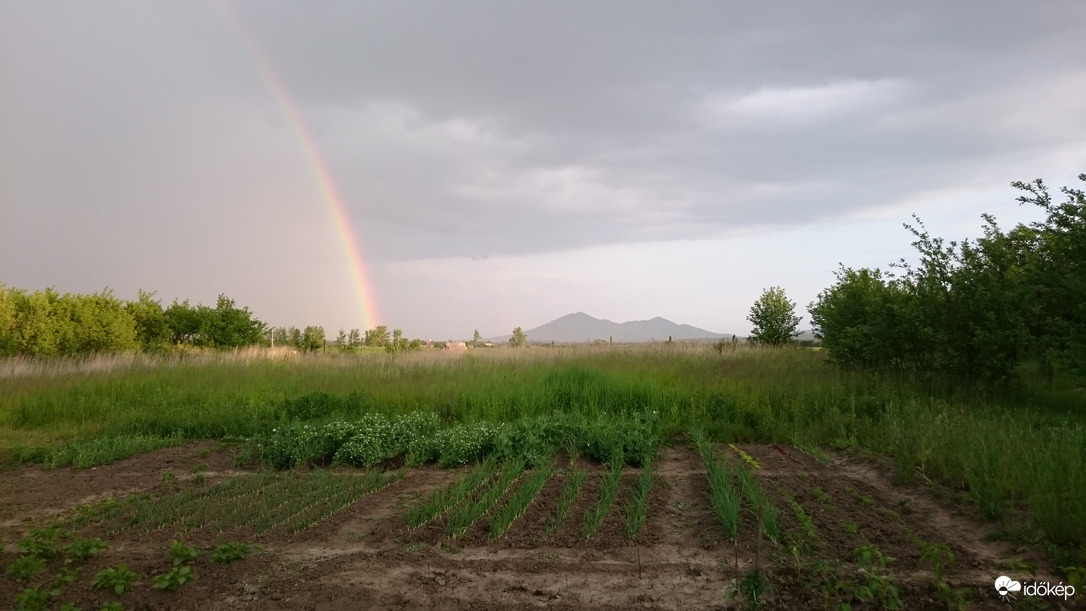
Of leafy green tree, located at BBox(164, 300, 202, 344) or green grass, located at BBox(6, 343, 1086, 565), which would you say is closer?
green grass, located at BBox(6, 343, 1086, 565)

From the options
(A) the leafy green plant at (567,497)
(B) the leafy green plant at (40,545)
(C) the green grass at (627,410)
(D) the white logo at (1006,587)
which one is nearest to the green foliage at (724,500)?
(A) the leafy green plant at (567,497)

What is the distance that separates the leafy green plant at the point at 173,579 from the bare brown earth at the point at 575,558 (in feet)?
0.17

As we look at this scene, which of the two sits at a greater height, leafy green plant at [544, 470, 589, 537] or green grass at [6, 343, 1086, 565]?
green grass at [6, 343, 1086, 565]

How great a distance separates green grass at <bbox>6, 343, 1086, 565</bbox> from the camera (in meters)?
6.45

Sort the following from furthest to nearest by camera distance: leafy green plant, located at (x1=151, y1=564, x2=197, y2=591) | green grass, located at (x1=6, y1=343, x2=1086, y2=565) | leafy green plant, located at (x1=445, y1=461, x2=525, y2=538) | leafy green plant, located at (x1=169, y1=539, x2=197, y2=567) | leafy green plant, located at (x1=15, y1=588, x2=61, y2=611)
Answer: green grass, located at (x1=6, y1=343, x2=1086, y2=565) → leafy green plant, located at (x1=445, y1=461, x2=525, y2=538) → leafy green plant, located at (x1=169, y1=539, x2=197, y2=567) → leafy green plant, located at (x1=151, y1=564, x2=197, y2=591) → leafy green plant, located at (x1=15, y1=588, x2=61, y2=611)

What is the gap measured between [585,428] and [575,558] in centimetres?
406

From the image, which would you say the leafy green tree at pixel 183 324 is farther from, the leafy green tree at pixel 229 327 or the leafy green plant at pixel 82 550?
the leafy green plant at pixel 82 550

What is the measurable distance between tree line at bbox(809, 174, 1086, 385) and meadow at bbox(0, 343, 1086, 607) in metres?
0.75

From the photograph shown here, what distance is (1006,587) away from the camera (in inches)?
161

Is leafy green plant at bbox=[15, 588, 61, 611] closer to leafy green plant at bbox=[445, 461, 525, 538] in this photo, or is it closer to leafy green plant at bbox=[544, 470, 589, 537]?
leafy green plant at bbox=[445, 461, 525, 538]

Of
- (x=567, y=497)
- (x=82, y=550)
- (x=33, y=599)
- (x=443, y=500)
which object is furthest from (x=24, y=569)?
(x=567, y=497)

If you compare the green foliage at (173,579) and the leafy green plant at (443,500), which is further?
the leafy green plant at (443,500)

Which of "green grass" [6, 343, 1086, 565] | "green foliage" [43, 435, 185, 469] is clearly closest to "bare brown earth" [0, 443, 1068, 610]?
"green grass" [6, 343, 1086, 565]

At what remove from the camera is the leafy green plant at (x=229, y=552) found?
→ 469 centimetres
